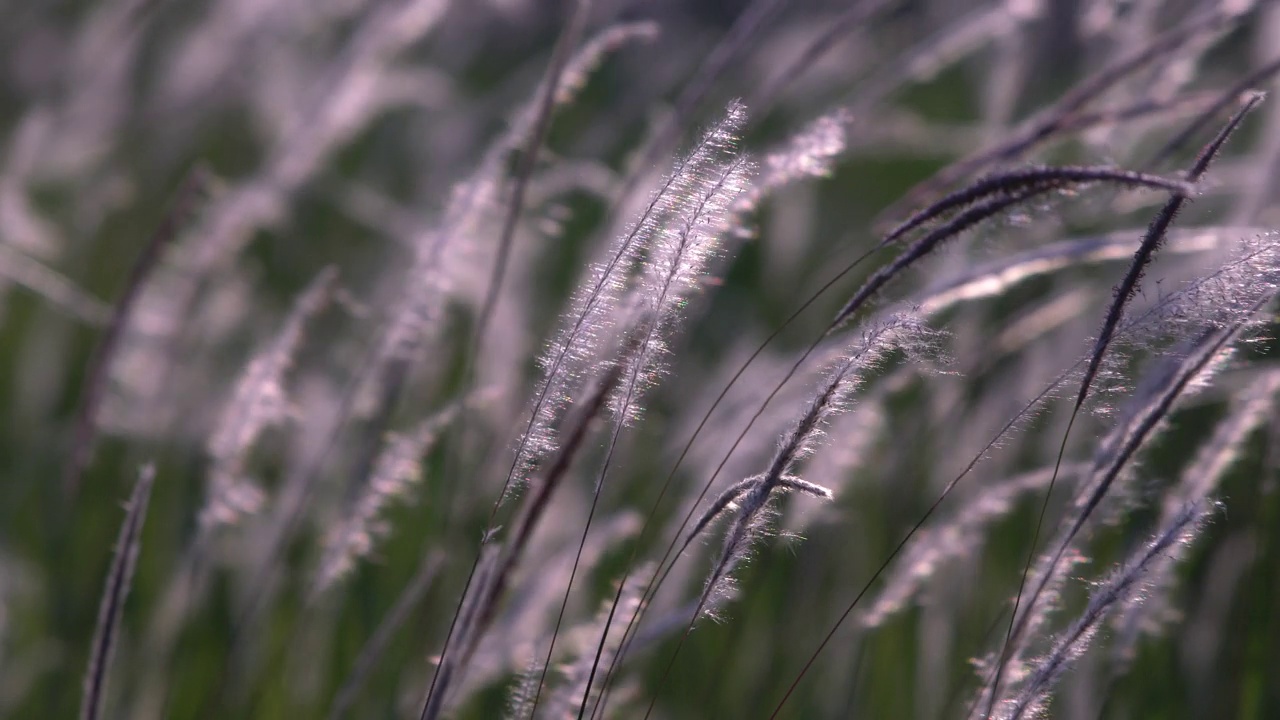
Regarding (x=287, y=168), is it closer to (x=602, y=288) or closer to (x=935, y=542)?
(x=602, y=288)

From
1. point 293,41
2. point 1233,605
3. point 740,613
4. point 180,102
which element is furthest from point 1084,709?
point 293,41

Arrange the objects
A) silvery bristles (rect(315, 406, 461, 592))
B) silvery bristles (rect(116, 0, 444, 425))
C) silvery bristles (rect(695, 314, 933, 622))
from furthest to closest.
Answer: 1. silvery bristles (rect(116, 0, 444, 425))
2. silvery bristles (rect(315, 406, 461, 592))
3. silvery bristles (rect(695, 314, 933, 622))

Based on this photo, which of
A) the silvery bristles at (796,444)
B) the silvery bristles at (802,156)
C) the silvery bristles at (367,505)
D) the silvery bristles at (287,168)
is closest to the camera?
the silvery bristles at (796,444)

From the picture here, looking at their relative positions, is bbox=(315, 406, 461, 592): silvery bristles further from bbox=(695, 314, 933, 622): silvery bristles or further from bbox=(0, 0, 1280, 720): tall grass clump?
bbox=(695, 314, 933, 622): silvery bristles

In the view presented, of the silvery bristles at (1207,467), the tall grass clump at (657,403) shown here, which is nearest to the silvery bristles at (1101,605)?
the tall grass clump at (657,403)

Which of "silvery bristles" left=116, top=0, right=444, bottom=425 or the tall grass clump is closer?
the tall grass clump

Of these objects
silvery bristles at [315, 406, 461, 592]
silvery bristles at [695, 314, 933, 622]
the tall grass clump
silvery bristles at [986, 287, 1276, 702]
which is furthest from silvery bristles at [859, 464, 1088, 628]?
silvery bristles at [315, 406, 461, 592]

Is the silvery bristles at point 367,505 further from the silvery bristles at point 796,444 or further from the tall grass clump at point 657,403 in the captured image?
the silvery bristles at point 796,444

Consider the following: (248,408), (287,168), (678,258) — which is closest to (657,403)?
(287,168)
